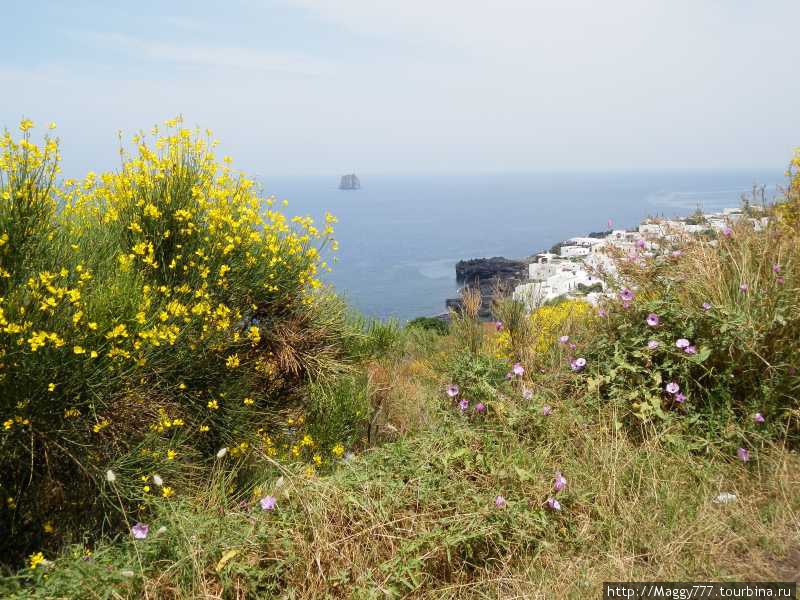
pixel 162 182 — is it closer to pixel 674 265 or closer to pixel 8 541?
pixel 8 541

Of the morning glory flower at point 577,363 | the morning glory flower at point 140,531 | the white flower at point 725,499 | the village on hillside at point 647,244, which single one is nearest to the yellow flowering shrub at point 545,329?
the village on hillside at point 647,244

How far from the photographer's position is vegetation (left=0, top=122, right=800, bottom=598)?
267 cm

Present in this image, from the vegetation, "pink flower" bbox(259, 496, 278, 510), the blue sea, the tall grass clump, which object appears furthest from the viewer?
the blue sea

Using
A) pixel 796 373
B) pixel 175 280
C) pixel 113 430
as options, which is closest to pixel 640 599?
pixel 796 373

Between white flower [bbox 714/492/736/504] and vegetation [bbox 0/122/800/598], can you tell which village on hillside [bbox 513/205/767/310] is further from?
white flower [bbox 714/492/736/504]

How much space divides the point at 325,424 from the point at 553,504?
327 centimetres

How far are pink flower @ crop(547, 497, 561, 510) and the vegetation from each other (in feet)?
0.04

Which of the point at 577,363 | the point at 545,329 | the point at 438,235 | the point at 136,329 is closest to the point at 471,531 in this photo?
the point at 577,363

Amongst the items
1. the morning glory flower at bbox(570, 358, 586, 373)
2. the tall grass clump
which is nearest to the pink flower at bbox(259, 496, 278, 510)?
the tall grass clump

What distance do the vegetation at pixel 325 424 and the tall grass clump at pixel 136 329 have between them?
0.07ft

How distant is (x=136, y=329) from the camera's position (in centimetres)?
372

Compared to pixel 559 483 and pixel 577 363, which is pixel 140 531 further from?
pixel 577 363

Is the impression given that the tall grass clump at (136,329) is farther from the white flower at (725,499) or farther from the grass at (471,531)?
the white flower at (725,499)

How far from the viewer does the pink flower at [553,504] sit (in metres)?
2.85
